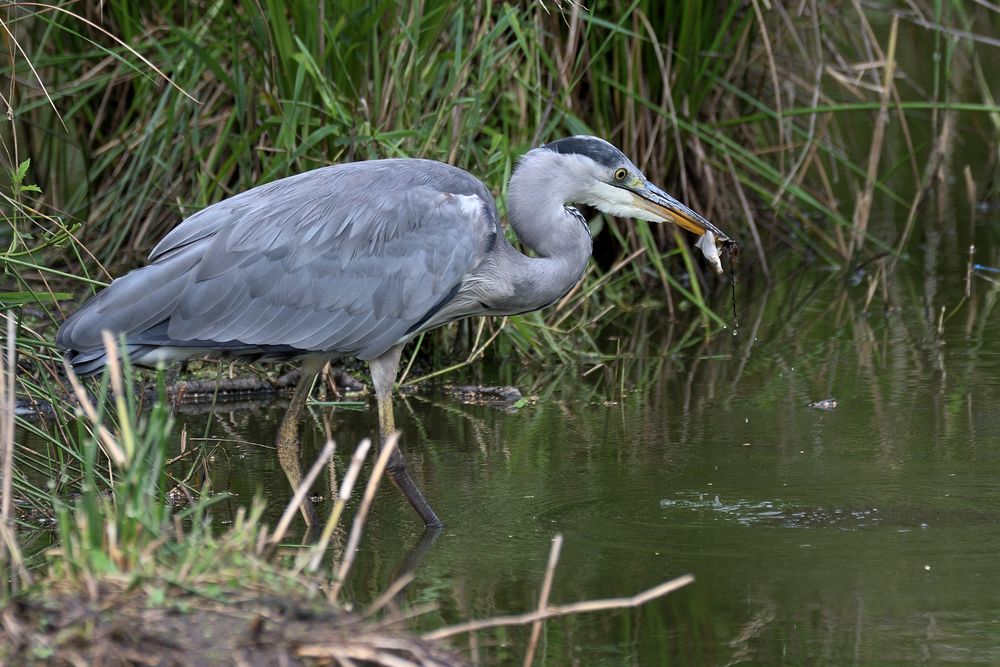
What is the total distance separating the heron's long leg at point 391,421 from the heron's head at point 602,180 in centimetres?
95

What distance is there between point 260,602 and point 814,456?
118 inches

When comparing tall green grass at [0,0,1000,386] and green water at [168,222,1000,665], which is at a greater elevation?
tall green grass at [0,0,1000,386]

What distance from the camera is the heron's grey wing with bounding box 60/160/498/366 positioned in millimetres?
5477

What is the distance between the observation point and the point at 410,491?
5363mm

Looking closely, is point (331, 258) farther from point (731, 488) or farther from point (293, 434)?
point (731, 488)

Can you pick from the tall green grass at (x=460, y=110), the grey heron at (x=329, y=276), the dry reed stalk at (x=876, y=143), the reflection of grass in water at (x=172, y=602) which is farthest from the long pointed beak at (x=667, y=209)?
the reflection of grass in water at (x=172, y=602)

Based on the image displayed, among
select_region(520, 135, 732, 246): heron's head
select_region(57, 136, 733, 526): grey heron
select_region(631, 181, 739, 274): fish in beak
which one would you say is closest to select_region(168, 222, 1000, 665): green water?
select_region(57, 136, 733, 526): grey heron

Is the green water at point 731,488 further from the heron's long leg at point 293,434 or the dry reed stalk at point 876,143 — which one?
the dry reed stalk at point 876,143

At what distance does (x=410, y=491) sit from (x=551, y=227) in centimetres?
130

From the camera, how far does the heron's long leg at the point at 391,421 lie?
5367mm

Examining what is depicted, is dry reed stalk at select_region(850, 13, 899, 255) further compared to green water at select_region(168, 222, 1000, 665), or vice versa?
dry reed stalk at select_region(850, 13, 899, 255)

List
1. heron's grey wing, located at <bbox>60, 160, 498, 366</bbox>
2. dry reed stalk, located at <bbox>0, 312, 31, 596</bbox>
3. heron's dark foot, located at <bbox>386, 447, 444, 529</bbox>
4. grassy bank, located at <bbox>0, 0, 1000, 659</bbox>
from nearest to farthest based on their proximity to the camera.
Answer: dry reed stalk, located at <bbox>0, 312, 31, 596</bbox>, heron's dark foot, located at <bbox>386, 447, 444, 529</bbox>, heron's grey wing, located at <bbox>60, 160, 498, 366</bbox>, grassy bank, located at <bbox>0, 0, 1000, 659</bbox>

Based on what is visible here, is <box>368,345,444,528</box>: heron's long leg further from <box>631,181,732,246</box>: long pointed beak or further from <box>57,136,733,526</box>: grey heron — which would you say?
<box>631,181,732,246</box>: long pointed beak

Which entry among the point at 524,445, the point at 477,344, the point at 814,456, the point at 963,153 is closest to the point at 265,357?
the point at 524,445
